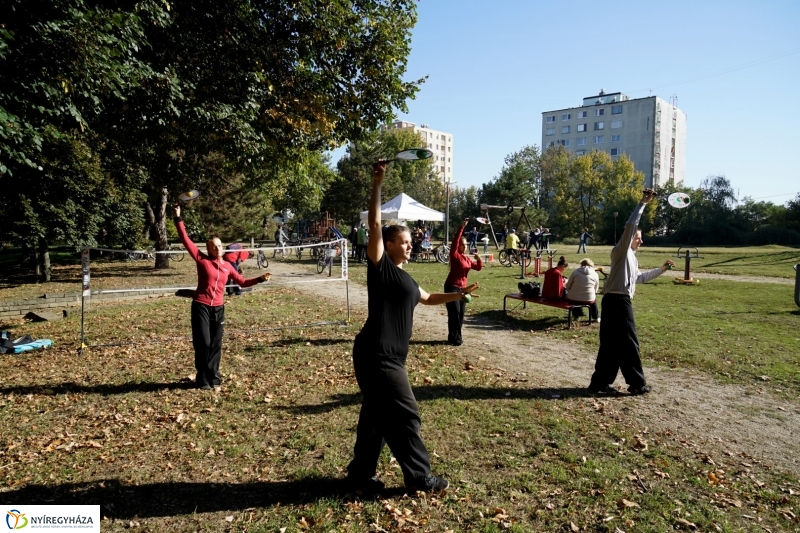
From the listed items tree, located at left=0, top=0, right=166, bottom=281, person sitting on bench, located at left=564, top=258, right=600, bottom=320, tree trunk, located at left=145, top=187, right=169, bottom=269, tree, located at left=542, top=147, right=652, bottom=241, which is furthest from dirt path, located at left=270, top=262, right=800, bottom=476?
tree, located at left=542, top=147, right=652, bottom=241

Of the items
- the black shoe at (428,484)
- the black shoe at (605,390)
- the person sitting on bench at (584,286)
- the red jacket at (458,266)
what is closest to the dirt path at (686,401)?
the black shoe at (605,390)

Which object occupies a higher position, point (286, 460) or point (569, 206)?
point (569, 206)

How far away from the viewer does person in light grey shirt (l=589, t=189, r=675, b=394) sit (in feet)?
21.4

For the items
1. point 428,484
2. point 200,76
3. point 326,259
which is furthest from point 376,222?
point 326,259

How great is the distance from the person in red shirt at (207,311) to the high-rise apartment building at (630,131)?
89.5 meters

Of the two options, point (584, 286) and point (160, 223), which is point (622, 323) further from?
point (160, 223)

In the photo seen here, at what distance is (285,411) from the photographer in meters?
6.17

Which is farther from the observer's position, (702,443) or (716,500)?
(702,443)

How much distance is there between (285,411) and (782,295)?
15.2 m

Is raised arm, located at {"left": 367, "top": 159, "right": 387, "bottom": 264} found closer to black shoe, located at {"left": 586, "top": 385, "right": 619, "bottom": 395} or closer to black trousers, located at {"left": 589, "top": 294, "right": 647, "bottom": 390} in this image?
black trousers, located at {"left": 589, "top": 294, "right": 647, "bottom": 390}

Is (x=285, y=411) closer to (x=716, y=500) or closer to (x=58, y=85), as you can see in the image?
(x=716, y=500)

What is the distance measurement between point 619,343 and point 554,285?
5096 millimetres

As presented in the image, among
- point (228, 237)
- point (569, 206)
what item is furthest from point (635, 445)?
point (569, 206)

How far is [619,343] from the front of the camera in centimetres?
656
